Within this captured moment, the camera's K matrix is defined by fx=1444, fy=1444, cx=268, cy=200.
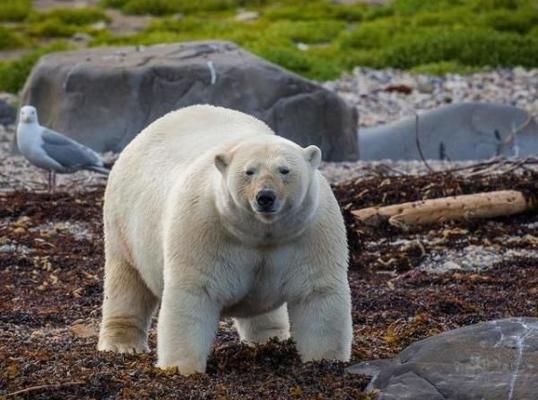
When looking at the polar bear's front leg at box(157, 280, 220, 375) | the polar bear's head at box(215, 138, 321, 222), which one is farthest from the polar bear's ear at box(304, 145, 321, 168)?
the polar bear's front leg at box(157, 280, 220, 375)

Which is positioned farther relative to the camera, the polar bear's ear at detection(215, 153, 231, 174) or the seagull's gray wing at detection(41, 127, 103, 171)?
the seagull's gray wing at detection(41, 127, 103, 171)

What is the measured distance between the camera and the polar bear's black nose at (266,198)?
16.4 feet

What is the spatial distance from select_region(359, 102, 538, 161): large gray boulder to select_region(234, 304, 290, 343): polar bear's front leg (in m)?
6.77

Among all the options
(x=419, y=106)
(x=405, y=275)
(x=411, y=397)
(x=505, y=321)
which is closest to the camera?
(x=411, y=397)

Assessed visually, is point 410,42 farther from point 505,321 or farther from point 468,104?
point 505,321

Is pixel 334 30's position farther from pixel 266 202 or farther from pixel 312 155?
pixel 266 202

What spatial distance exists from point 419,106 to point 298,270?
1141cm

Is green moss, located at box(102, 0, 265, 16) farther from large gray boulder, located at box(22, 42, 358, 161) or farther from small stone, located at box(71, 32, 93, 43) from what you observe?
large gray boulder, located at box(22, 42, 358, 161)

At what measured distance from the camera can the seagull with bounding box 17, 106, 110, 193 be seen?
436 inches

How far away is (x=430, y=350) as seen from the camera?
16.1 feet

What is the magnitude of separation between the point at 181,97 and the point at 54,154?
7.36 feet

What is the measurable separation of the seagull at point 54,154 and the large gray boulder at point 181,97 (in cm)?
182

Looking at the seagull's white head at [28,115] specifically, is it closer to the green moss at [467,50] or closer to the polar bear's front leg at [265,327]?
the polar bear's front leg at [265,327]

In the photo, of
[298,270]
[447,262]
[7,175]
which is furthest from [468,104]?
[298,270]
